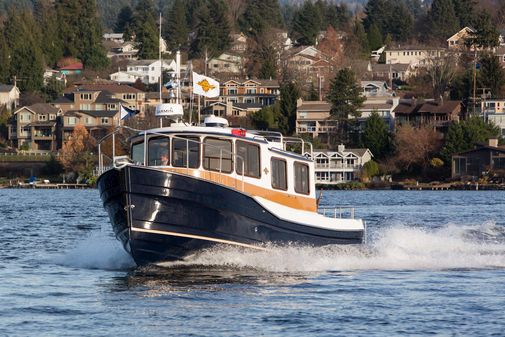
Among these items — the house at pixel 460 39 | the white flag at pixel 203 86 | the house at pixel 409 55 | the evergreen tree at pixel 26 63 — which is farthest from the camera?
the house at pixel 409 55

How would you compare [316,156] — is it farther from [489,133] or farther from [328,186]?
[489,133]

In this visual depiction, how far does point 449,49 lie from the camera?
174m

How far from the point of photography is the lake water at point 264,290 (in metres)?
23.9

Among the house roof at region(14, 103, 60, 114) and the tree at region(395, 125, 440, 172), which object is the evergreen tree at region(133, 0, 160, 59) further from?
the tree at region(395, 125, 440, 172)

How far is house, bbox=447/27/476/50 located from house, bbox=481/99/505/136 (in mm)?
31558

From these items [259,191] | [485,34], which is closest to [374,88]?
[485,34]

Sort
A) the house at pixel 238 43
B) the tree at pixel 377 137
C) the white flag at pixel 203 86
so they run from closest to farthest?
the white flag at pixel 203 86 → the tree at pixel 377 137 → the house at pixel 238 43

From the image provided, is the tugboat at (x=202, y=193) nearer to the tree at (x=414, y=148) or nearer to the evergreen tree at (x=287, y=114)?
the tree at (x=414, y=148)

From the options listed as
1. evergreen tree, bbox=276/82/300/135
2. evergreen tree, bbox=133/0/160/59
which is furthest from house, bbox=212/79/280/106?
evergreen tree, bbox=133/0/160/59

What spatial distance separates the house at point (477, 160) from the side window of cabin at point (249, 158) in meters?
87.5

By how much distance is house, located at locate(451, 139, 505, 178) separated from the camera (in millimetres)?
117562

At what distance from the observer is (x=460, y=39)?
181375 mm

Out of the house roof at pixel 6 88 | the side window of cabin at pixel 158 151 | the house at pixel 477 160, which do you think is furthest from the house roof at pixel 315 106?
the side window of cabin at pixel 158 151

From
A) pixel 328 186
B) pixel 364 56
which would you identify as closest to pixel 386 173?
pixel 328 186
